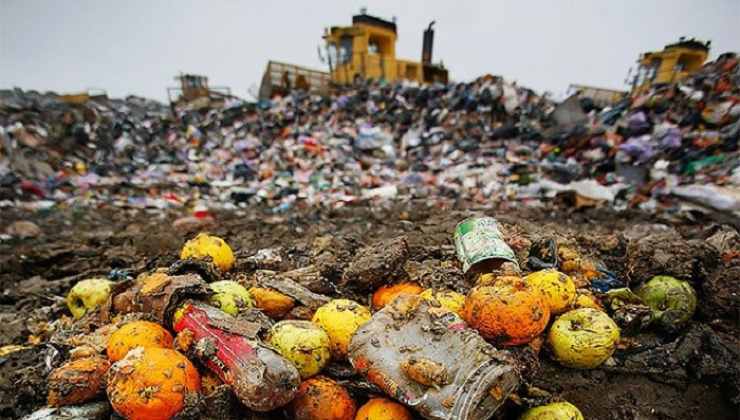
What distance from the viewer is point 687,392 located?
2238mm

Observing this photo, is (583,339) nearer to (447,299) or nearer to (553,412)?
(553,412)

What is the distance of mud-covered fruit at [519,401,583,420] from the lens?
1.75 metres

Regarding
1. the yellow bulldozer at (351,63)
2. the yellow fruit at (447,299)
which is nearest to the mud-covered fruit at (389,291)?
the yellow fruit at (447,299)

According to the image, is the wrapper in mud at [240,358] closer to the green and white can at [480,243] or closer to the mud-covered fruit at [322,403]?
the mud-covered fruit at [322,403]

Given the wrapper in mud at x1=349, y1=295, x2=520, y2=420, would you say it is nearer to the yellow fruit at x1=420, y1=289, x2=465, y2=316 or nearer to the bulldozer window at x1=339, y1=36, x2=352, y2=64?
the yellow fruit at x1=420, y1=289, x2=465, y2=316

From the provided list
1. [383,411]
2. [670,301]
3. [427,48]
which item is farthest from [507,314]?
[427,48]

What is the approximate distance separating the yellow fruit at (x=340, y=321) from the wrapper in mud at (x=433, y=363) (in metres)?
0.17

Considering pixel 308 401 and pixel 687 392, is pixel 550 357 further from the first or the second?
pixel 308 401

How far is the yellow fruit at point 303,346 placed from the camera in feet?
5.94

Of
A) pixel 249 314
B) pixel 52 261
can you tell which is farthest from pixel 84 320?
pixel 52 261

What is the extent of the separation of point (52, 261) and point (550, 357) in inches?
190

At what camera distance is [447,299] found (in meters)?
2.15

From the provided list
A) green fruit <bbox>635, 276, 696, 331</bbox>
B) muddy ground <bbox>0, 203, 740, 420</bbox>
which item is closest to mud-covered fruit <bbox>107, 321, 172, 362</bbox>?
muddy ground <bbox>0, 203, 740, 420</bbox>

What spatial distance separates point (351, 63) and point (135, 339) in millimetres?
16548
